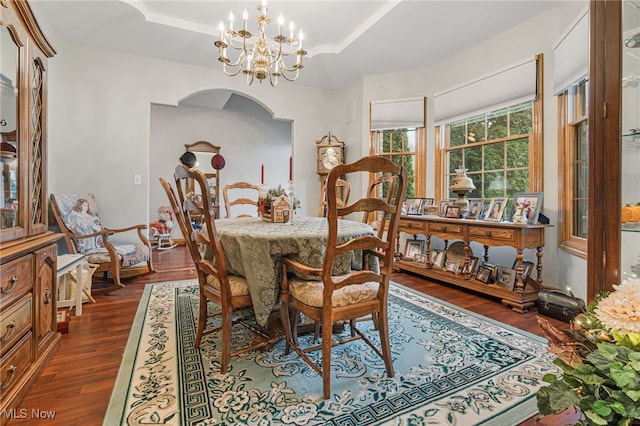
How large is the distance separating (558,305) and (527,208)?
0.89 metres

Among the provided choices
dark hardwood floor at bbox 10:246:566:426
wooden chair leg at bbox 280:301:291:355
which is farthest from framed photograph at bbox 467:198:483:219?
wooden chair leg at bbox 280:301:291:355

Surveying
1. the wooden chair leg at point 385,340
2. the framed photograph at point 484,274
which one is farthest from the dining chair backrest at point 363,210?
the framed photograph at point 484,274

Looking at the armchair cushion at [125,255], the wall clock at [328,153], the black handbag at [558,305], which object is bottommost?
the black handbag at [558,305]

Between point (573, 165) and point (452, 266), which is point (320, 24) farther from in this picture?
point (452, 266)

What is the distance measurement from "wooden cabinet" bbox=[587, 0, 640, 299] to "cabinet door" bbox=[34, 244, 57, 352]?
8.88 ft

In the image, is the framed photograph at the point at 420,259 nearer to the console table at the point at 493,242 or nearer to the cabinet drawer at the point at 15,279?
the console table at the point at 493,242

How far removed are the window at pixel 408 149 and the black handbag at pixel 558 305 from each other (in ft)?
6.83

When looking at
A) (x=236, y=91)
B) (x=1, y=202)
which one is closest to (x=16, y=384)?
(x=1, y=202)

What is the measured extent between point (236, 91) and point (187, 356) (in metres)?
3.91

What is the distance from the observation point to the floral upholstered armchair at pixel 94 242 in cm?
307

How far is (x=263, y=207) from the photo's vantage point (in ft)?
7.68

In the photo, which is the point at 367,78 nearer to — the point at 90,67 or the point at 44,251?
the point at 90,67

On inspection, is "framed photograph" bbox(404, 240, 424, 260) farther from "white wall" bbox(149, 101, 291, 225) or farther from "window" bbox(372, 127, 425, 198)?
"white wall" bbox(149, 101, 291, 225)

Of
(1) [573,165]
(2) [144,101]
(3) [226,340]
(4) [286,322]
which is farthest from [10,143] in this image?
(1) [573,165]
